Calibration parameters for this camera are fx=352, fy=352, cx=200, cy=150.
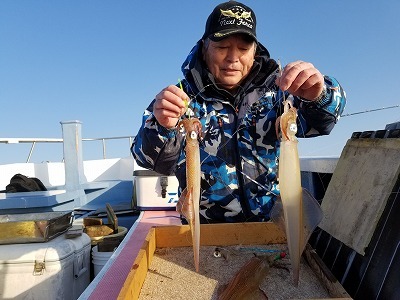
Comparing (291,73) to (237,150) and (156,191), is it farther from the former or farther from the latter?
(156,191)

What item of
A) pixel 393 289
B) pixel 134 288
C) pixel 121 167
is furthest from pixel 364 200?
pixel 121 167

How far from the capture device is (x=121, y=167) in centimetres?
1095

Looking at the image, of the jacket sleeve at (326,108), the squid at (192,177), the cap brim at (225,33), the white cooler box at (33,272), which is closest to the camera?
the squid at (192,177)

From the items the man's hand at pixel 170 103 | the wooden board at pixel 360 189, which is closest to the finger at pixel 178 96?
the man's hand at pixel 170 103

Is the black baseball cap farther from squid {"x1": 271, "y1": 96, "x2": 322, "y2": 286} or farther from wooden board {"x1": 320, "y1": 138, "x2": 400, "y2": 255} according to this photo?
wooden board {"x1": 320, "y1": 138, "x2": 400, "y2": 255}

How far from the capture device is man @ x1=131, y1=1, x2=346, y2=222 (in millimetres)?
2549

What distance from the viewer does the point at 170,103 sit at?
1.85 metres

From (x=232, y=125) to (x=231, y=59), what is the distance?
505 millimetres

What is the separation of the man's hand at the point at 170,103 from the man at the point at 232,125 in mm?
474

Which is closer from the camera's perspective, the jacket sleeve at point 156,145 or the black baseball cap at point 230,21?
the jacket sleeve at point 156,145

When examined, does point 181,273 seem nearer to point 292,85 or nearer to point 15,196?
point 292,85

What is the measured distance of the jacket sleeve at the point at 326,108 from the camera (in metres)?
2.18

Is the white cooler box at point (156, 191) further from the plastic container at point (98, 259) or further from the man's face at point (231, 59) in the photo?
the man's face at point (231, 59)

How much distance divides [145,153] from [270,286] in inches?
47.5
